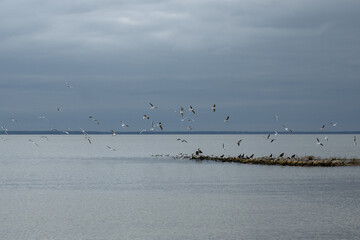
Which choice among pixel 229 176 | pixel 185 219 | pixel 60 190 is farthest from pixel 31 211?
pixel 229 176

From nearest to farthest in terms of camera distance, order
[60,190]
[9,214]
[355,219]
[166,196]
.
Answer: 1. [355,219]
2. [9,214]
3. [166,196]
4. [60,190]

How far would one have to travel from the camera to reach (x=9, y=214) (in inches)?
1501

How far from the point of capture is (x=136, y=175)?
234ft

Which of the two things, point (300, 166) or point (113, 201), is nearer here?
point (113, 201)

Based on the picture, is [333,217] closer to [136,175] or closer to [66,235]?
[66,235]

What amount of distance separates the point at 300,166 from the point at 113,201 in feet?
146

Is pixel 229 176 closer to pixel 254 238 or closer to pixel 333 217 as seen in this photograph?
pixel 333 217

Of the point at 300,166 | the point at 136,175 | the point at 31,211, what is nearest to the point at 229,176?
the point at 136,175

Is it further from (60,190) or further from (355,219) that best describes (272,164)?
Answer: (355,219)

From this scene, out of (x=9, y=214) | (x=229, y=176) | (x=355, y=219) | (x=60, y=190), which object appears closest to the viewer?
(x=355, y=219)

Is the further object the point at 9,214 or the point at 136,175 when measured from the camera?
the point at 136,175

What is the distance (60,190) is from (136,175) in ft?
59.0

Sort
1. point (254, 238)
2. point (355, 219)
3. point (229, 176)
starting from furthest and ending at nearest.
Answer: point (229, 176)
point (355, 219)
point (254, 238)

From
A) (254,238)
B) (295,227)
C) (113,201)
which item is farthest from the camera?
(113,201)
